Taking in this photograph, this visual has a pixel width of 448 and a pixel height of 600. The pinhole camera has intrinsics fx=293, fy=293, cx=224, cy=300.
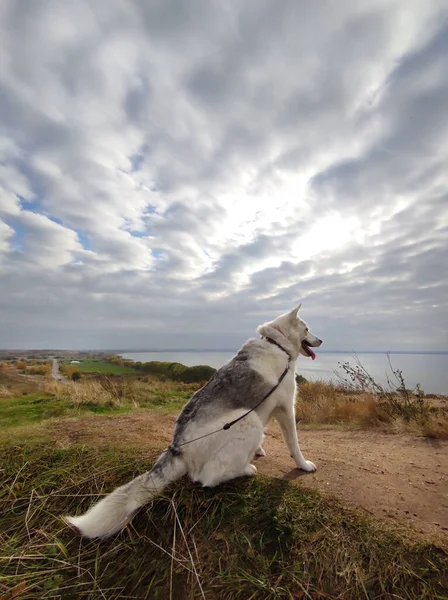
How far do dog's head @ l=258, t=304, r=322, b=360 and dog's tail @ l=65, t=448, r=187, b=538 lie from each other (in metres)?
2.70

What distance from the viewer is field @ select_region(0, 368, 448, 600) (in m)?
2.55

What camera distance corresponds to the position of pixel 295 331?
544cm

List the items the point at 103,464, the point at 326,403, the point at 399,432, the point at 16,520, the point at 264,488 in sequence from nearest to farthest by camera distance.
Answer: the point at 16,520, the point at 264,488, the point at 103,464, the point at 399,432, the point at 326,403

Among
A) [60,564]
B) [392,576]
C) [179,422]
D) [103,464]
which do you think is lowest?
[60,564]

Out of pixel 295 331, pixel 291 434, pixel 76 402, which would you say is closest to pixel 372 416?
pixel 295 331

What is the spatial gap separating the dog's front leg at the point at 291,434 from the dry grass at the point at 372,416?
3.57 metres

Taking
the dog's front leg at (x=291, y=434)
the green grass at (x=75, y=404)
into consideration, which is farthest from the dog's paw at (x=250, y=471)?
the green grass at (x=75, y=404)

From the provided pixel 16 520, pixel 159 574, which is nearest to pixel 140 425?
pixel 16 520

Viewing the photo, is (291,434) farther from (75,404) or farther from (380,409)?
(75,404)

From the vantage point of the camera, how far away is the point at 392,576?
8.23 feet

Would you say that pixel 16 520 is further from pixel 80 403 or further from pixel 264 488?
pixel 80 403

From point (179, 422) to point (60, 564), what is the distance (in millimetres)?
1717

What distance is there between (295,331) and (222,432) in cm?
250

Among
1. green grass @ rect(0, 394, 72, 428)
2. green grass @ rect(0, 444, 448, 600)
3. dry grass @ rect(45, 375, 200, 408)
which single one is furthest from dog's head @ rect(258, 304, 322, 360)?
dry grass @ rect(45, 375, 200, 408)
